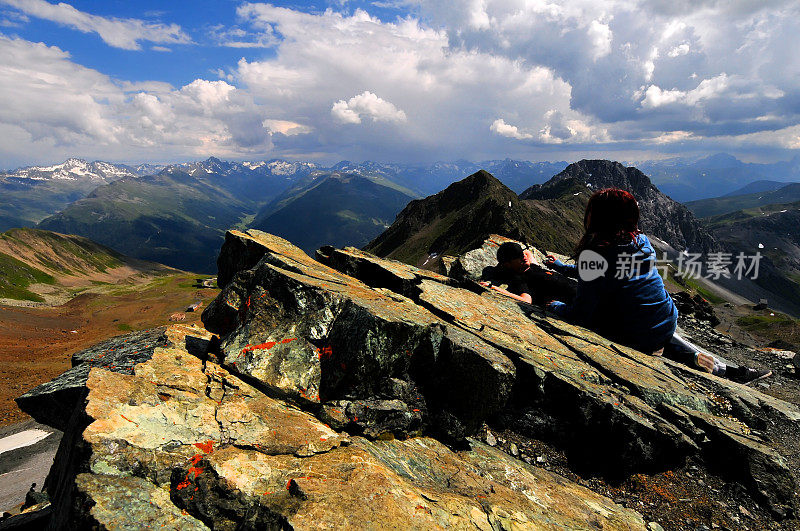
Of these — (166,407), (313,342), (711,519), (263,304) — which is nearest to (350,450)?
(313,342)

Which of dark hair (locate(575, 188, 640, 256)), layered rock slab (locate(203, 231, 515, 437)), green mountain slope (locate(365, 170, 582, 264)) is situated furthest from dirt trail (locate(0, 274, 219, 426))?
green mountain slope (locate(365, 170, 582, 264))

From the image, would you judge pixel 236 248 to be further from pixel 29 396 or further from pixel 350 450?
pixel 350 450

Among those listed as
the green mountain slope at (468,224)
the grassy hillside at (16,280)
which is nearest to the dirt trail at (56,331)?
the grassy hillside at (16,280)

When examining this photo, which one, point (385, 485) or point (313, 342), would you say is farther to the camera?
point (313, 342)

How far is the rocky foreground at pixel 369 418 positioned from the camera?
17.7 ft

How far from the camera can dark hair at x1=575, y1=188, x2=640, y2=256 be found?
8.48 m

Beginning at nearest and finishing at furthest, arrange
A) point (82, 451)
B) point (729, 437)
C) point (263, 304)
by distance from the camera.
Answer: point (82, 451)
point (729, 437)
point (263, 304)

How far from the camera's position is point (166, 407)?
272 inches

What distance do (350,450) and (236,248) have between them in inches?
567

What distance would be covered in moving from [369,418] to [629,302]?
25.5ft

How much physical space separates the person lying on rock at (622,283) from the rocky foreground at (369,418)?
85 centimetres

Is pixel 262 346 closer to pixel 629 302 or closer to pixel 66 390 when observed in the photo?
pixel 66 390

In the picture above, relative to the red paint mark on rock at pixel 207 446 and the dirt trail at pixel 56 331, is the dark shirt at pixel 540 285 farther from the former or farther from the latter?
the dirt trail at pixel 56 331

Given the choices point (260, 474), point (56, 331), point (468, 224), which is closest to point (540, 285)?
point (260, 474)
